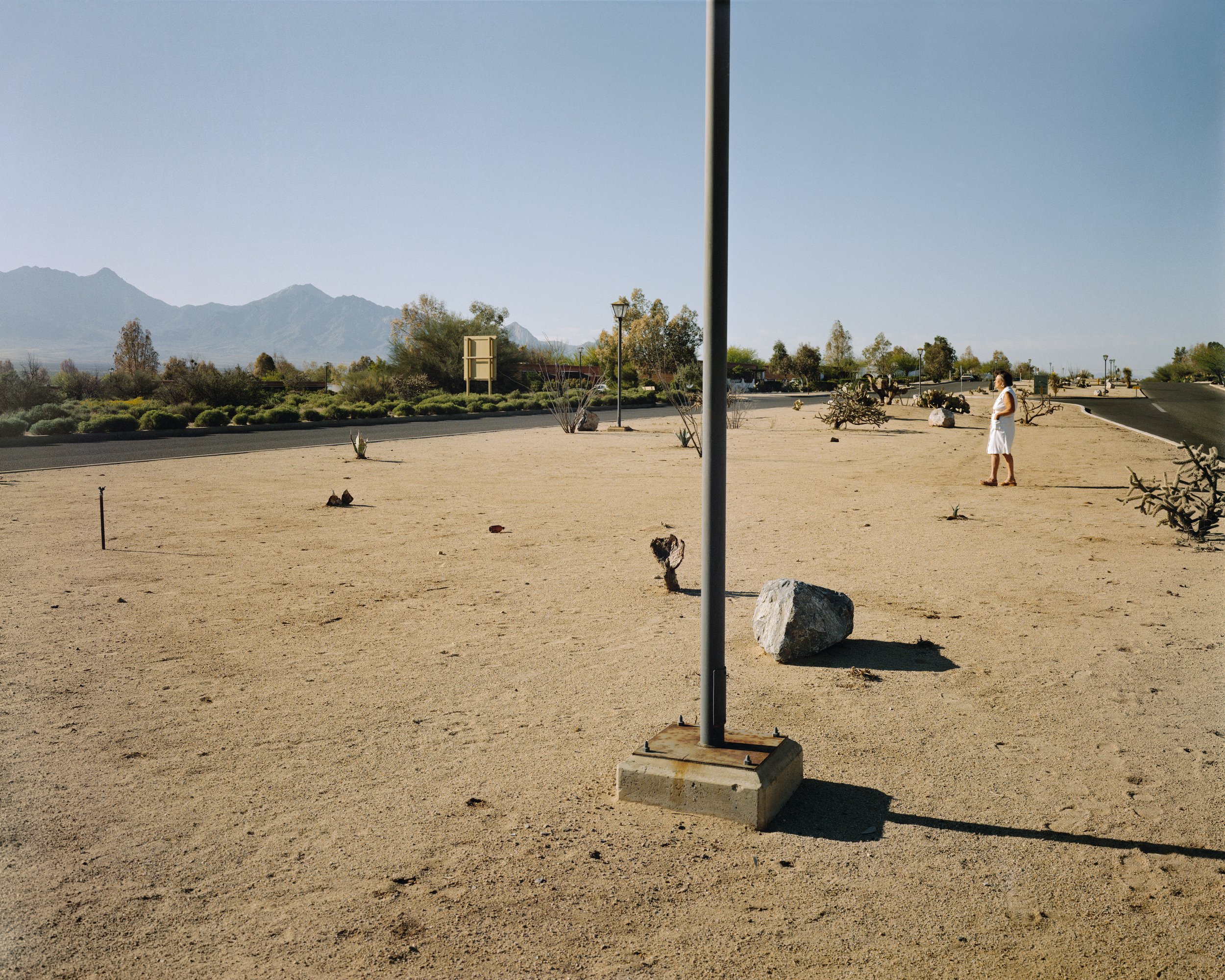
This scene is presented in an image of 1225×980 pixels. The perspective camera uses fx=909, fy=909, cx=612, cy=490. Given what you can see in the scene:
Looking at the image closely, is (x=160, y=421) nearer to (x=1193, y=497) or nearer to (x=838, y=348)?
(x=1193, y=497)

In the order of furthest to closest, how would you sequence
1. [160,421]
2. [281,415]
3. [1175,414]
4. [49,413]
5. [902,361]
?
[902,361]
[1175,414]
[281,415]
[160,421]
[49,413]

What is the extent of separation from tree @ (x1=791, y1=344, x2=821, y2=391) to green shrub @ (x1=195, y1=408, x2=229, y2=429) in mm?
64620

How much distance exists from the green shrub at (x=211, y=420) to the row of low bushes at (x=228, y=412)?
0.02m

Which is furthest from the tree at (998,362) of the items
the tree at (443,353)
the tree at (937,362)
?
the tree at (443,353)

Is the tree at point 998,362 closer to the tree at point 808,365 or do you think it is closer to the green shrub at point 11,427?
the tree at point 808,365

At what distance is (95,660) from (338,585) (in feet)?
6.82

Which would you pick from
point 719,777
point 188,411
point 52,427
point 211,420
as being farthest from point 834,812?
point 188,411

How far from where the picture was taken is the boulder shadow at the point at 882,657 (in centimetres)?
505

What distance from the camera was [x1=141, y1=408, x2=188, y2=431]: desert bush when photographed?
2603 centimetres

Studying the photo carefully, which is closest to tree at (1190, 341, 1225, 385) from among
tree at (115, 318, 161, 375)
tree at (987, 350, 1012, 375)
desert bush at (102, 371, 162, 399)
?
tree at (987, 350, 1012, 375)

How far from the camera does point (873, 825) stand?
325 centimetres

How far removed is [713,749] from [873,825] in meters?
0.63

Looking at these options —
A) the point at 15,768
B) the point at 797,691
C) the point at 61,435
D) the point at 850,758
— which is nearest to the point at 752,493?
the point at 797,691

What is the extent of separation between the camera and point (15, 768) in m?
3.72
